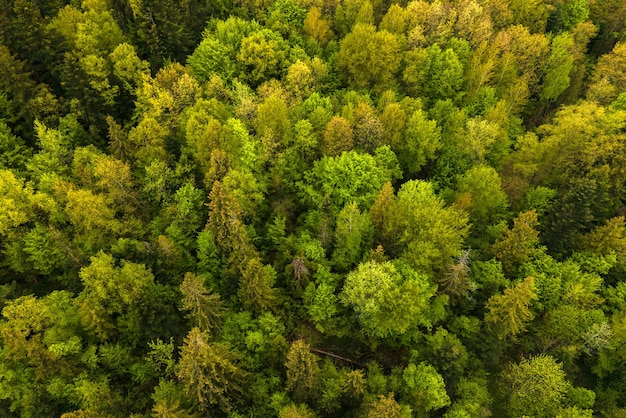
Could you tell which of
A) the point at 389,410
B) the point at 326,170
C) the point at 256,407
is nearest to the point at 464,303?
the point at 389,410

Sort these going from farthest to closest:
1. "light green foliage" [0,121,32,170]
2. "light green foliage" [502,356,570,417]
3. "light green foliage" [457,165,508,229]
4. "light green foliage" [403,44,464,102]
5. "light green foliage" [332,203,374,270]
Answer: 1. "light green foliage" [403,44,464,102]
2. "light green foliage" [0,121,32,170]
3. "light green foliage" [457,165,508,229]
4. "light green foliage" [332,203,374,270]
5. "light green foliage" [502,356,570,417]

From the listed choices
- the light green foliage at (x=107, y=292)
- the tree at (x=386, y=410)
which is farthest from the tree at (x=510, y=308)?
the light green foliage at (x=107, y=292)

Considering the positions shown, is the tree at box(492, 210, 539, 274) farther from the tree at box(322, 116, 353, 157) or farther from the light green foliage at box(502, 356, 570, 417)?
the tree at box(322, 116, 353, 157)

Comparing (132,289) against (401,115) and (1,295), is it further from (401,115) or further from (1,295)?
(401,115)

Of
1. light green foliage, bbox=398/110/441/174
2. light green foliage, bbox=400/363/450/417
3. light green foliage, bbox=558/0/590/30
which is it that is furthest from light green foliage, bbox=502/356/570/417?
light green foliage, bbox=558/0/590/30

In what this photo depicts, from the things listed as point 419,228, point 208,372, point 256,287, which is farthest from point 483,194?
point 208,372

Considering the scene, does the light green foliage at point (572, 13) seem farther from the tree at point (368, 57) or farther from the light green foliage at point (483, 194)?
the light green foliage at point (483, 194)

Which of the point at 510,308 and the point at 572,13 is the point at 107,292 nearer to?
the point at 510,308
